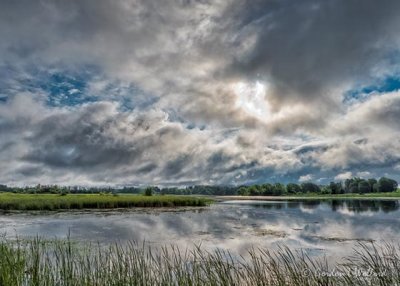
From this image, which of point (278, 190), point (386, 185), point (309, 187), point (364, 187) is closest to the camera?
point (386, 185)

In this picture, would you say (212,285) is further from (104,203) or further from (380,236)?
(104,203)

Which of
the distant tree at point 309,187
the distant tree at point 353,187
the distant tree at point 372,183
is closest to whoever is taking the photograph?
the distant tree at point 372,183

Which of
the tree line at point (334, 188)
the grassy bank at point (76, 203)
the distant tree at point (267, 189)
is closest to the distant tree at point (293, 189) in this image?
the tree line at point (334, 188)

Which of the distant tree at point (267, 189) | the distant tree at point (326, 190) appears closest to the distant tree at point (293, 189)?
the distant tree at point (267, 189)

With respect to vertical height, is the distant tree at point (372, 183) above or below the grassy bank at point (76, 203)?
below

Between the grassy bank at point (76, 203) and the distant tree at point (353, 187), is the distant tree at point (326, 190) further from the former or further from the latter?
the grassy bank at point (76, 203)

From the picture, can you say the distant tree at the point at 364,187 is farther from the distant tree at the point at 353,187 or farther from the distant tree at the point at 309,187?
the distant tree at the point at 309,187

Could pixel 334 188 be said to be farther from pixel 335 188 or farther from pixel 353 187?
pixel 353 187

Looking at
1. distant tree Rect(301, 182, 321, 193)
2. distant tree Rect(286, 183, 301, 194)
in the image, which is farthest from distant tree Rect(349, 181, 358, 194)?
distant tree Rect(286, 183, 301, 194)

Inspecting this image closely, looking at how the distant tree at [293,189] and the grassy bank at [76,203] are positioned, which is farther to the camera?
the distant tree at [293,189]

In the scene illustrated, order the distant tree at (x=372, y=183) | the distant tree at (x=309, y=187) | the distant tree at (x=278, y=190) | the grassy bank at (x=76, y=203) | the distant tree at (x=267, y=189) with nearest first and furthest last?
the grassy bank at (x=76, y=203), the distant tree at (x=372, y=183), the distant tree at (x=278, y=190), the distant tree at (x=267, y=189), the distant tree at (x=309, y=187)

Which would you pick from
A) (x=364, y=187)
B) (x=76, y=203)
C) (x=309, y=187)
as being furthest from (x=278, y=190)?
(x=76, y=203)

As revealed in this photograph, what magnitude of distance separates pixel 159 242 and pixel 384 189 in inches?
4140

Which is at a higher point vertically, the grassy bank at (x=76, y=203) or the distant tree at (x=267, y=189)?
the grassy bank at (x=76, y=203)
